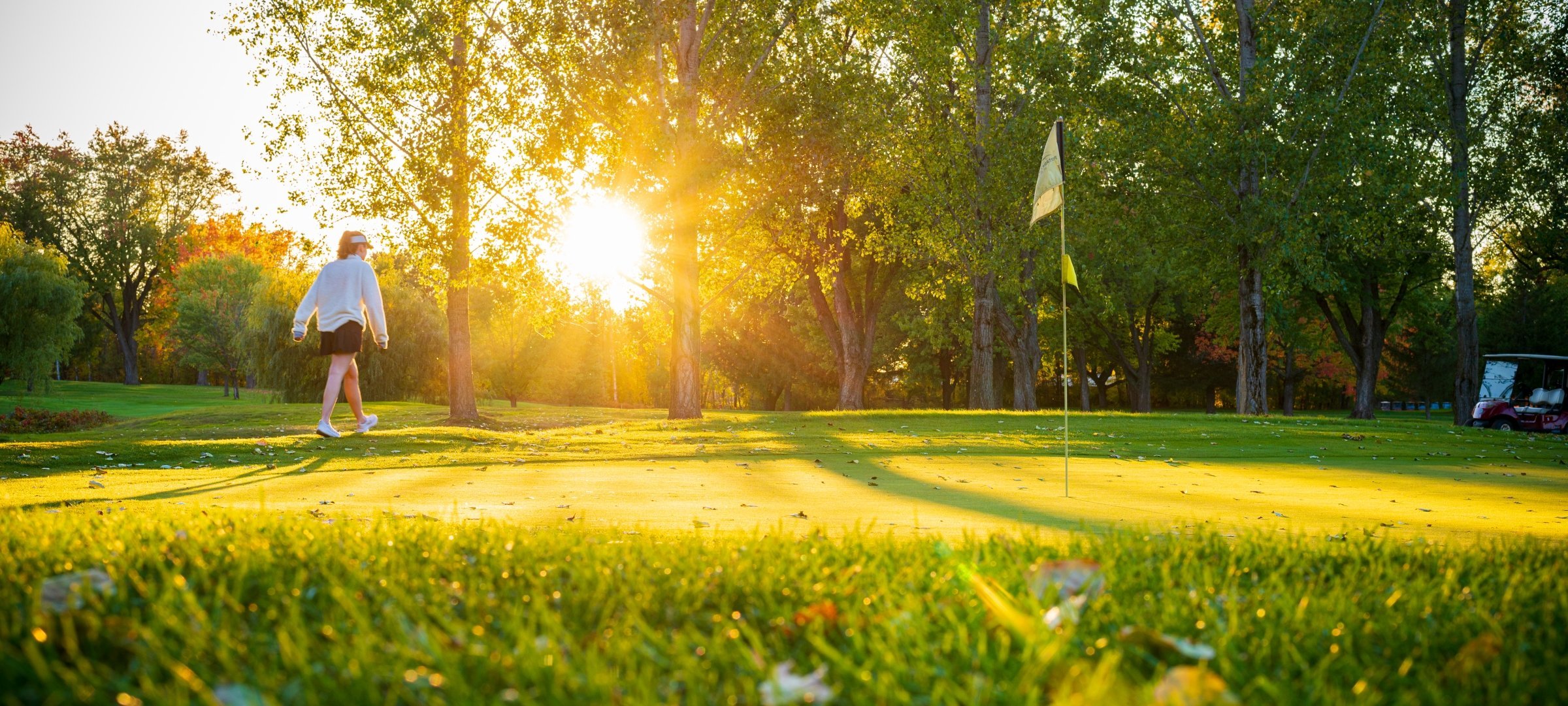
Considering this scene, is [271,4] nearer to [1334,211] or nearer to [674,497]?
[674,497]

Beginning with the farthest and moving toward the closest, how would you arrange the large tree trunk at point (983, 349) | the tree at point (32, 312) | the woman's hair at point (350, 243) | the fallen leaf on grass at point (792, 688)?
the tree at point (32, 312) < the large tree trunk at point (983, 349) < the woman's hair at point (350, 243) < the fallen leaf on grass at point (792, 688)

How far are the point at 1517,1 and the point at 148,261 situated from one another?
72.1 meters

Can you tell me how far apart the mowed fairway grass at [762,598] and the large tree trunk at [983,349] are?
22.2 meters

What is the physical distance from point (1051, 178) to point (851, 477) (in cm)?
304

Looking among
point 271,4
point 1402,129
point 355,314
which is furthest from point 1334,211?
point 271,4

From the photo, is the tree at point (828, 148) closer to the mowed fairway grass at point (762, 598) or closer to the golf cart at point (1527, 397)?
the mowed fairway grass at point (762, 598)

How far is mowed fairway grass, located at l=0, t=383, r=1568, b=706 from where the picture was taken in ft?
7.23

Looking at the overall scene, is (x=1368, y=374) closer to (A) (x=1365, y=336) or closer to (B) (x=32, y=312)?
(A) (x=1365, y=336)

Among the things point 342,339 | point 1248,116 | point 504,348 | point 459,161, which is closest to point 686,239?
point 459,161

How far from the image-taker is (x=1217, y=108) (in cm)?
2362

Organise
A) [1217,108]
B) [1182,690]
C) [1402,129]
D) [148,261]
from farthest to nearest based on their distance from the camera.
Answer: [148,261]
[1402,129]
[1217,108]
[1182,690]

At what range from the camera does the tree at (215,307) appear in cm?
5006

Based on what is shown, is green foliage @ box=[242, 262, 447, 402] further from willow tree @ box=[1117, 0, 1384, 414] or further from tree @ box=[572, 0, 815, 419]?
willow tree @ box=[1117, 0, 1384, 414]

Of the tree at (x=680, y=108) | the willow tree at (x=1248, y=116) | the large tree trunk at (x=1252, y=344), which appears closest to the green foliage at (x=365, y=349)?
the tree at (x=680, y=108)
